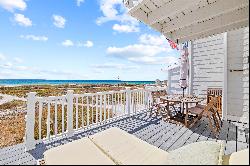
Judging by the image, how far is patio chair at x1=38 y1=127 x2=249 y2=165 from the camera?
4.66 ft

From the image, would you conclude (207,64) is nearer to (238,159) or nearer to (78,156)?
(238,159)

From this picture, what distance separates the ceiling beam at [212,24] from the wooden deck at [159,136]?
2.29 meters

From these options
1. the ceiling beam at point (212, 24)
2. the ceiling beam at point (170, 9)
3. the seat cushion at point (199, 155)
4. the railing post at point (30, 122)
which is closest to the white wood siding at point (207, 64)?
the ceiling beam at point (212, 24)

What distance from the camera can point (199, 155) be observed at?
1.44 m

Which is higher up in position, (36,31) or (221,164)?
(36,31)

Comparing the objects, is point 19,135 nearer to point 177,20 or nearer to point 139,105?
point 139,105

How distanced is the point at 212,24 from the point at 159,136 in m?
2.87

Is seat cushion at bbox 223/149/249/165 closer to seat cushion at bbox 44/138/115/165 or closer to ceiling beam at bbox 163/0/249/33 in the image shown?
seat cushion at bbox 44/138/115/165

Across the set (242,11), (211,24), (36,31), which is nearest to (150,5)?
(211,24)

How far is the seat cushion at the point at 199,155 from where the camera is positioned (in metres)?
1.39

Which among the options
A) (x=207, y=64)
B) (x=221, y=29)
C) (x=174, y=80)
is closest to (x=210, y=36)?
(x=221, y=29)

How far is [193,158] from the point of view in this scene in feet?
4.65

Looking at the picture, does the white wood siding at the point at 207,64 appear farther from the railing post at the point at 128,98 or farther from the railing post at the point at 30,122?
the railing post at the point at 30,122

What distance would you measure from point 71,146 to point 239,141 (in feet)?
11.4
